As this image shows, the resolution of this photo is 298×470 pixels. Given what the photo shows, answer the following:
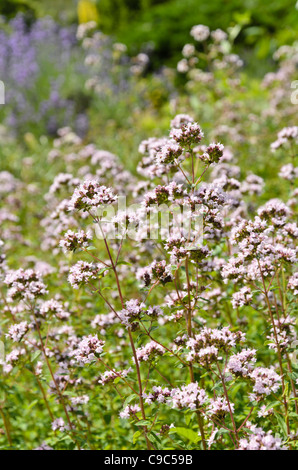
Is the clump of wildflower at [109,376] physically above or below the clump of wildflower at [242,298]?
below

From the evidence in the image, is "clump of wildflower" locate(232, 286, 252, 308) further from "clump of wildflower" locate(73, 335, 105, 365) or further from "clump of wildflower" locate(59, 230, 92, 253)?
"clump of wildflower" locate(59, 230, 92, 253)

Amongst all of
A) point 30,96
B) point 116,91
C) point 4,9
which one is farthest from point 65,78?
point 4,9

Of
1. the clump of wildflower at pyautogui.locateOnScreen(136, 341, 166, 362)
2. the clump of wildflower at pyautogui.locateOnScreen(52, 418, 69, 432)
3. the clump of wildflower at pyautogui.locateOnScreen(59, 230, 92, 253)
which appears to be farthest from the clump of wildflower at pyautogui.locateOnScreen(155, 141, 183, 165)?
the clump of wildflower at pyautogui.locateOnScreen(52, 418, 69, 432)

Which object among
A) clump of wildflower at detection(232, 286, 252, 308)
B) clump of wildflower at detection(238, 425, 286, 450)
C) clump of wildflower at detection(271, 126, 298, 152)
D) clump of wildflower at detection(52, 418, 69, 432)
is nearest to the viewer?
clump of wildflower at detection(238, 425, 286, 450)

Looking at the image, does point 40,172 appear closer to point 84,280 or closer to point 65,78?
point 65,78

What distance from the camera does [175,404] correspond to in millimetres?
2469

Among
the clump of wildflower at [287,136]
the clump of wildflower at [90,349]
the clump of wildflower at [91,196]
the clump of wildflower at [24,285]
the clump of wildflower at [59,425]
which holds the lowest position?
the clump of wildflower at [59,425]

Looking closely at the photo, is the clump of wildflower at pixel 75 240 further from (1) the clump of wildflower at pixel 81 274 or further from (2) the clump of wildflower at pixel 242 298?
(2) the clump of wildflower at pixel 242 298

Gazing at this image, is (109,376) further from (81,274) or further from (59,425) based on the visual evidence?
(59,425)

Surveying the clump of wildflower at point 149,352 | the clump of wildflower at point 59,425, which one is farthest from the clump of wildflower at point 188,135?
the clump of wildflower at point 59,425

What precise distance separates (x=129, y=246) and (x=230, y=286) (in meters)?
1.61

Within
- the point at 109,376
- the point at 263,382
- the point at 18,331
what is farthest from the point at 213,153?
the point at 18,331

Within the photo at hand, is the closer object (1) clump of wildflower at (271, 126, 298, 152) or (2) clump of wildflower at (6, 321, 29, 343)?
(2) clump of wildflower at (6, 321, 29, 343)

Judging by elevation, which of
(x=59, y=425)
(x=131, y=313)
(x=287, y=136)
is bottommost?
(x=59, y=425)
